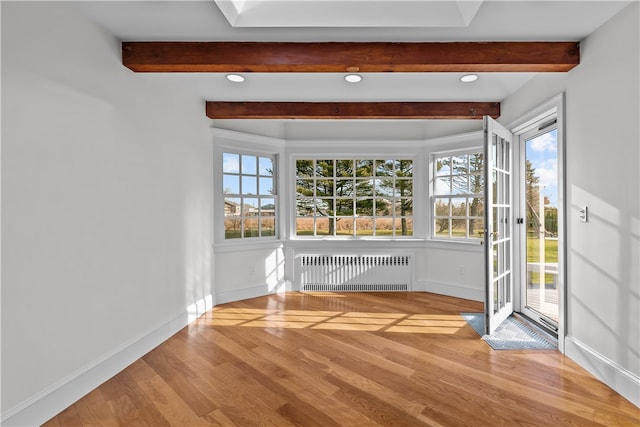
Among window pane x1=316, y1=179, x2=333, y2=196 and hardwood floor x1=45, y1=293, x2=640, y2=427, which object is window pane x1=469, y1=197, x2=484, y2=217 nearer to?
hardwood floor x1=45, y1=293, x2=640, y2=427

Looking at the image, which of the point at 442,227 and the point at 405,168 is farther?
the point at 405,168

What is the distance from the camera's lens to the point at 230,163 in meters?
3.87

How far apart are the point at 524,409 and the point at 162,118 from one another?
3.48 meters

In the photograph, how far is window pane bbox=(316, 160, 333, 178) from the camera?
172 inches

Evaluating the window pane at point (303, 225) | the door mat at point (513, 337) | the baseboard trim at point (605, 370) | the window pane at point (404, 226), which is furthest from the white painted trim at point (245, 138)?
the baseboard trim at point (605, 370)

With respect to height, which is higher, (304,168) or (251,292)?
(304,168)

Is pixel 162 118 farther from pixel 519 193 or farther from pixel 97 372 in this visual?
pixel 519 193

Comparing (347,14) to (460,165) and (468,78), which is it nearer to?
(468,78)

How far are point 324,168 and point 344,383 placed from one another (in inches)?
116

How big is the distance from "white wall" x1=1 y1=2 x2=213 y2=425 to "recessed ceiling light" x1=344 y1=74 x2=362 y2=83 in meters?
1.69

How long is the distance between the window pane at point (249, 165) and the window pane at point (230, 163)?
86mm

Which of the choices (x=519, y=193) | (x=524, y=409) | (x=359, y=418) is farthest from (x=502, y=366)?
(x=519, y=193)

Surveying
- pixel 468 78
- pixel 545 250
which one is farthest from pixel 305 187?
pixel 545 250

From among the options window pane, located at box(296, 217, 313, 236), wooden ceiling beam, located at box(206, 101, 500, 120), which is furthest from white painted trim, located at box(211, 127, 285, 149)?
window pane, located at box(296, 217, 313, 236)
